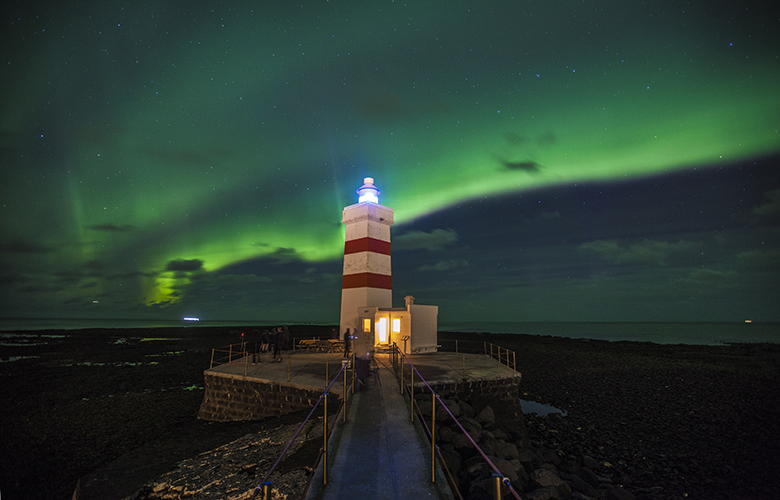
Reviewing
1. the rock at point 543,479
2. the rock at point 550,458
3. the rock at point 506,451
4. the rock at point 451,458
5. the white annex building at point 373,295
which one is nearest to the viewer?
the rock at point 451,458

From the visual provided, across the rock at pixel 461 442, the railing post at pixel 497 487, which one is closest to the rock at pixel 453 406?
the rock at pixel 461 442

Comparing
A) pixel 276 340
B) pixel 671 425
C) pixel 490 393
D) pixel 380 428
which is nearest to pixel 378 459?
pixel 380 428

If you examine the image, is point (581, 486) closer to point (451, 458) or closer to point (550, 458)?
point (550, 458)

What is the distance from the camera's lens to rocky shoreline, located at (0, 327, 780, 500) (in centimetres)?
887

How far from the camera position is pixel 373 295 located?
18688 mm

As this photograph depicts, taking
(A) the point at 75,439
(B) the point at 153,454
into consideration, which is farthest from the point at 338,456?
(A) the point at 75,439

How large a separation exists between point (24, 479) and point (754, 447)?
2198 cm

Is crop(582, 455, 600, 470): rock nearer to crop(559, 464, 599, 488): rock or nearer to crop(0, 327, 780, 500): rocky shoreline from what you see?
crop(0, 327, 780, 500): rocky shoreline

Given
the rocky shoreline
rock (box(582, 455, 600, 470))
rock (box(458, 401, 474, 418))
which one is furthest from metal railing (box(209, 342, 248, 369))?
rock (box(582, 455, 600, 470))

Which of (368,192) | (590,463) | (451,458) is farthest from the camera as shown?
(368,192)

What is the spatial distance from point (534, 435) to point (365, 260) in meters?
10.3

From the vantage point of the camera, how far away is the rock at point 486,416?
11.3 meters

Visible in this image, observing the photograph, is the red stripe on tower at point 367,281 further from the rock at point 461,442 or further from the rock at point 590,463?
the rock at point 590,463

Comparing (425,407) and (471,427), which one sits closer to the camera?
(471,427)
